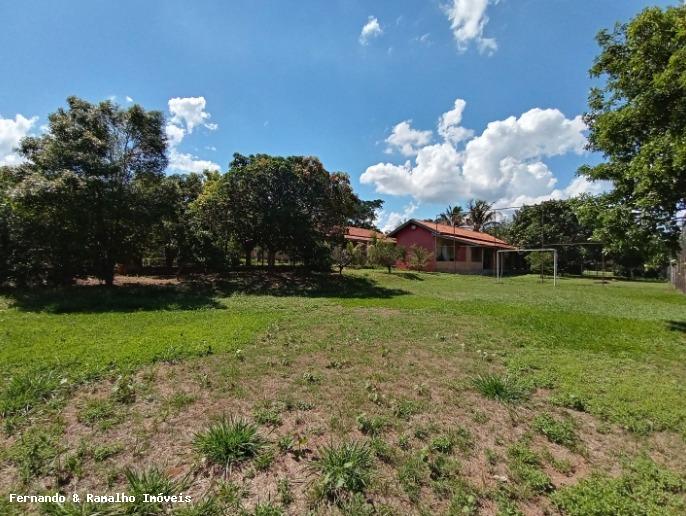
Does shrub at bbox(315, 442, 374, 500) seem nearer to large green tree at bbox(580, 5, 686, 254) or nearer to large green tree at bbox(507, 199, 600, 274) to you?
large green tree at bbox(580, 5, 686, 254)

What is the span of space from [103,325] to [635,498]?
9216 mm

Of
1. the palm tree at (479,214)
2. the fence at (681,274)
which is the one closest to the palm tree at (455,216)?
the palm tree at (479,214)

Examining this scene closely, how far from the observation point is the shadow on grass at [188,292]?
10461 mm

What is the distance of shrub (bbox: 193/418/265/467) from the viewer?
9.66 feet

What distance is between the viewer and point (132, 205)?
1320 centimetres

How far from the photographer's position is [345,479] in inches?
107

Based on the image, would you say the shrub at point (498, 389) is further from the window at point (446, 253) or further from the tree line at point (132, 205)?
the window at point (446, 253)

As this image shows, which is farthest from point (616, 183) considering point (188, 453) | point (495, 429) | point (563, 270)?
point (563, 270)

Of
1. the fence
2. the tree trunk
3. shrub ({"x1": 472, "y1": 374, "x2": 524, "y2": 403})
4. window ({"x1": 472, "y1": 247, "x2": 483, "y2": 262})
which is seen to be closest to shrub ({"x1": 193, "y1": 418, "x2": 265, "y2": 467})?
shrub ({"x1": 472, "y1": 374, "x2": 524, "y2": 403})

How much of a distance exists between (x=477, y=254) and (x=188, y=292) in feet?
87.0

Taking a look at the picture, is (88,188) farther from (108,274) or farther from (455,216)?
(455,216)

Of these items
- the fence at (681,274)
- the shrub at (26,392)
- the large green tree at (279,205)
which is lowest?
the shrub at (26,392)

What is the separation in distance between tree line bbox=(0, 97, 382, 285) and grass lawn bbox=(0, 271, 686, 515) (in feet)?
21.2

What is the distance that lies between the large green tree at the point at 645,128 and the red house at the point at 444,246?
18.6 m
